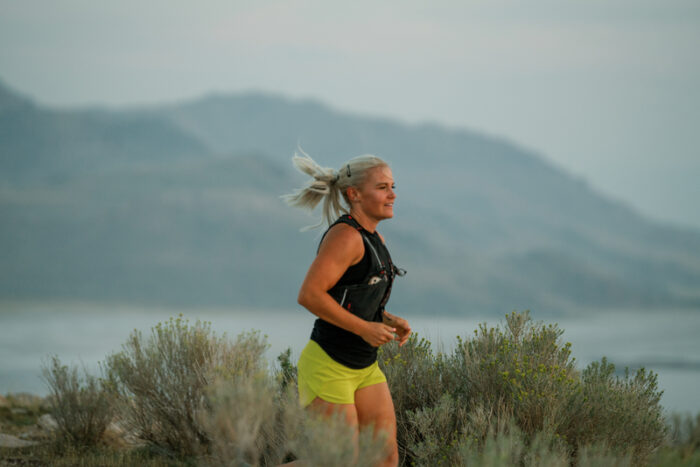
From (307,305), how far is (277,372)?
2.67 meters

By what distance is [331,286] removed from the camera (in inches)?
148

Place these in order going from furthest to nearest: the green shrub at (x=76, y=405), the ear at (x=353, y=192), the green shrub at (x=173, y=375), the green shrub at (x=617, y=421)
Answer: the green shrub at (x=76, y=405)
the green shrub at (x=173, y=375)
the green shrub at (x=617, y=421)
the ear at (x=353, y=192)

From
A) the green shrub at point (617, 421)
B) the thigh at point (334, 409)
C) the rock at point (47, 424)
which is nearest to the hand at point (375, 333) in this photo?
the thigh at point (334, 409)

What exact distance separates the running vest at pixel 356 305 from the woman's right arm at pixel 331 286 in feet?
0.36

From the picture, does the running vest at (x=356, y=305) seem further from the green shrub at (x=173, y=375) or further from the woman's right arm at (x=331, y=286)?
the green shrub at (x=173, y=375)

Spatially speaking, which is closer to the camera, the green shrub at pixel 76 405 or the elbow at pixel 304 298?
the elbow at pixel 304 298

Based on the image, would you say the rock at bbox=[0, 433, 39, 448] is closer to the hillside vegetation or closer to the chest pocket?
the hillside vegetation

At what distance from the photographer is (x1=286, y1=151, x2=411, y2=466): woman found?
369 cm

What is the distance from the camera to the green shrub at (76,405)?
6.99 m

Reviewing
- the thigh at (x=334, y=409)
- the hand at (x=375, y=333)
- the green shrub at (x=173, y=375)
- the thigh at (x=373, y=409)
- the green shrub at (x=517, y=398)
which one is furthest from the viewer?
the green shrub at (x=173, y=375)

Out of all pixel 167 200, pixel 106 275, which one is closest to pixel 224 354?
pixel 106 275

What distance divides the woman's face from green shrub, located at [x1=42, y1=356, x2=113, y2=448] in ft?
13.5

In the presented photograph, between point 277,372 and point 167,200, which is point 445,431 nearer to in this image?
point 277,372

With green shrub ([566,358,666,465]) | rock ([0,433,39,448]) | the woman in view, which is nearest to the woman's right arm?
the woman
